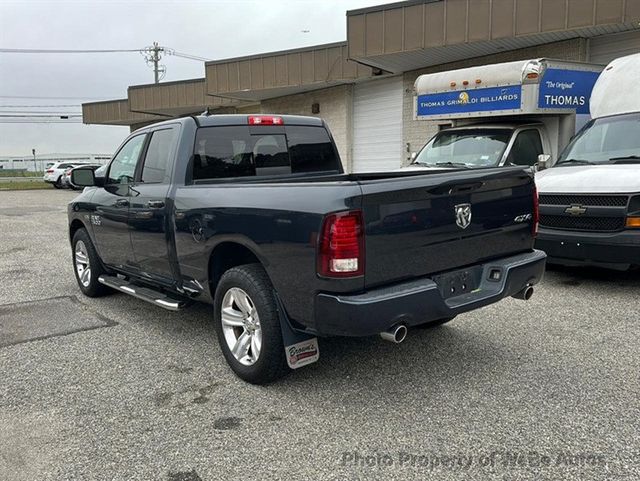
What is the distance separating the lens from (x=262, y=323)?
12.0 feet

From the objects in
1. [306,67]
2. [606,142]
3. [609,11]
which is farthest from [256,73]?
[606,142]

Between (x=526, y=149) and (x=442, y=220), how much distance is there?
5.84 meters

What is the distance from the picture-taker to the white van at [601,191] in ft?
19.6

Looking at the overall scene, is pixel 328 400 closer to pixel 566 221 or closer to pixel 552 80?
pixel 566 221

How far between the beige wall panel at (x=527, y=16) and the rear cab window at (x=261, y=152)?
7704mm

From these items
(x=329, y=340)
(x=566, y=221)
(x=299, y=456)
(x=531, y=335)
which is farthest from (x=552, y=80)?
(x=299, y=456)

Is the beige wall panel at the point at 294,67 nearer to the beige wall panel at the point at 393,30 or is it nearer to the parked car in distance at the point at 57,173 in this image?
the beige wall panel at the point at 393,30

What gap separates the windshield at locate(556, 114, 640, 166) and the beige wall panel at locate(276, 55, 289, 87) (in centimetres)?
1185

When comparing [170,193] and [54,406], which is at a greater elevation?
[170,193]

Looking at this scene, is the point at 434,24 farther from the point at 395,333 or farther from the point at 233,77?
the point at 395,333

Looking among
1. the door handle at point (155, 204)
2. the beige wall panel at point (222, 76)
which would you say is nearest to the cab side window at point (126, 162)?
the door handle at point (155, 204)

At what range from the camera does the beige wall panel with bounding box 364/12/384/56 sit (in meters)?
13.2

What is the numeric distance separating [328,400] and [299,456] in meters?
0.69

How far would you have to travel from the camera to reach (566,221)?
645cm
